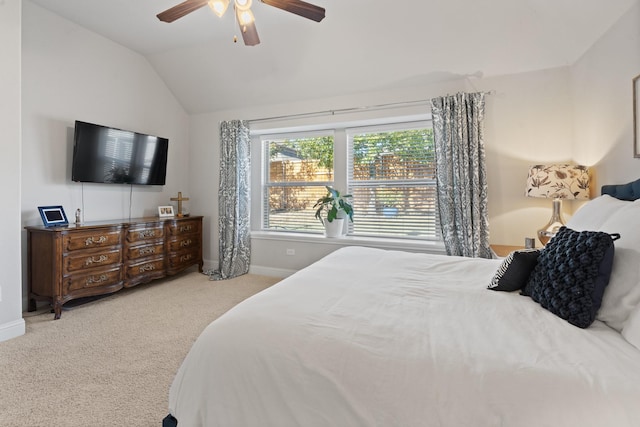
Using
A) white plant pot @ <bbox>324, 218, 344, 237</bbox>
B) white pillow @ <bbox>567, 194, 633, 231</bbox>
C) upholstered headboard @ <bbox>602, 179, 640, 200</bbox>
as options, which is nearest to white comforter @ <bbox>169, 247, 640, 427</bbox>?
white pillow @ <bbox>567, 194, 633, 231</bbox>

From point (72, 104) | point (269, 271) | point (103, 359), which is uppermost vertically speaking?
Answer: point (72, 104)

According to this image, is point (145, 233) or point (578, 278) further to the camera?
point (145, 233)

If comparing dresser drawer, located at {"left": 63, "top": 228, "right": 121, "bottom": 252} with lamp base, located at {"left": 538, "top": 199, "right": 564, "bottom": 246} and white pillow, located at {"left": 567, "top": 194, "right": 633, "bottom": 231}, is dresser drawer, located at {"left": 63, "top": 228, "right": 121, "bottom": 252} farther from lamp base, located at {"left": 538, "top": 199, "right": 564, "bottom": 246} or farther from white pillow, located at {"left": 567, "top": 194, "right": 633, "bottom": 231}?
lamp base, located at {"left": 538, "top": 199, "right": 564, "bottom": 246}

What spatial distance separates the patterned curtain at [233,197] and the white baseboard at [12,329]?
198cm

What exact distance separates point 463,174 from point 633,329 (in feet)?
7.76

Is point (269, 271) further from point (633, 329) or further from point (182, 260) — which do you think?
point (633, 329)

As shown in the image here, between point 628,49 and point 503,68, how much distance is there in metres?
1.08

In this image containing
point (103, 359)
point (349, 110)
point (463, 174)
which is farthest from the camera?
point (349, 110)

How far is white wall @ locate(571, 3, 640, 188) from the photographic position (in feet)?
6.65

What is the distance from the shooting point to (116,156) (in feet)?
11.7

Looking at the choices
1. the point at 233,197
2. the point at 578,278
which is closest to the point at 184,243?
the point at 233,197

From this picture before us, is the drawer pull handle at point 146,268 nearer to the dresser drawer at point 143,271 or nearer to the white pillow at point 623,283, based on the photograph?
the dresser drawer at point 143,271

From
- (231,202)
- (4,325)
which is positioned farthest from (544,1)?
(4,325)

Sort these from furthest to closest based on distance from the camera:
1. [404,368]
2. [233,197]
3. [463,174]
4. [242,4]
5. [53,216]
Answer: [233,197]
[463,174]
[53,216]
[242,4]
[404,368]
